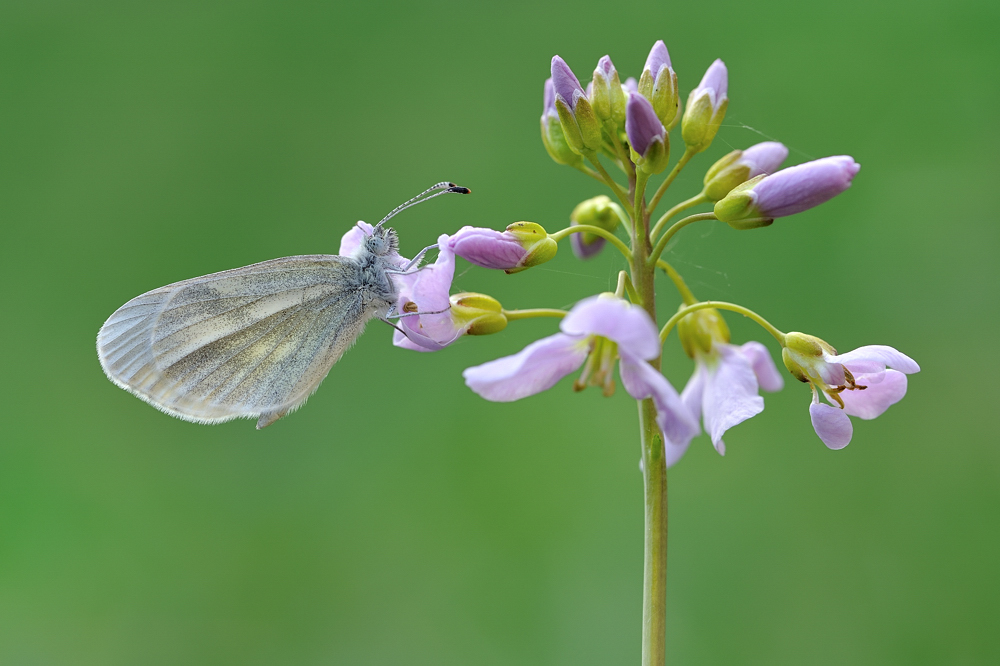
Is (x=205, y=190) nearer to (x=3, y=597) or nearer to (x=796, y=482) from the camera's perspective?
(x=3, y=597)

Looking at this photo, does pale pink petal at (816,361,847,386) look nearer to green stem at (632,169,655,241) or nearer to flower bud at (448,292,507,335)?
green stem at (632,169,655,241)

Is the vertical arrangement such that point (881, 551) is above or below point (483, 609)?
above

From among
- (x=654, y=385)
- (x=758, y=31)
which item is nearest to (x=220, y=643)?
(x=654, y=385)

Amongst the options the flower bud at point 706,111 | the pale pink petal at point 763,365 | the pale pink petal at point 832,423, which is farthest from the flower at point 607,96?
the pale pink petal at point 832,423

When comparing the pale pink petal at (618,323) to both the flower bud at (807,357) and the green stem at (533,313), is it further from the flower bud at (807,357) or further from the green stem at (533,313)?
the flower bud at (807,357)

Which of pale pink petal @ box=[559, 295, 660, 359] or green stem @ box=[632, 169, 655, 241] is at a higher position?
green stem @ box=[632, 169, 655, 241]

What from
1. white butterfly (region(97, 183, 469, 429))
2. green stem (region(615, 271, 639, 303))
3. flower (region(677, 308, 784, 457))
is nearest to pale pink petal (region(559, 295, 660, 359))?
green stem (region(615, 271, 639, 303))

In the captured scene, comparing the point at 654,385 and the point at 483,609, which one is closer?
the point at 654,385
